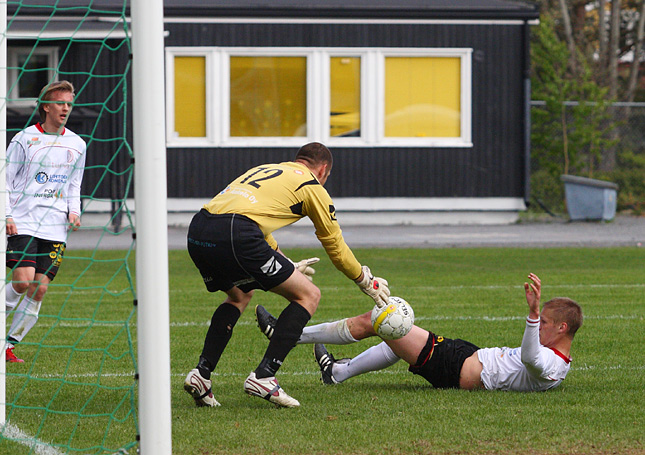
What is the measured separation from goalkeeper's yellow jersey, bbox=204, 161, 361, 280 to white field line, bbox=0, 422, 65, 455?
1.64 m

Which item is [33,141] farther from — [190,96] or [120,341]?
[190,96]

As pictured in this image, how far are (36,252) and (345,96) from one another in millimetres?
14863

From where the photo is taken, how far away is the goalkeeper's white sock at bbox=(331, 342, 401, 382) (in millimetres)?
6504

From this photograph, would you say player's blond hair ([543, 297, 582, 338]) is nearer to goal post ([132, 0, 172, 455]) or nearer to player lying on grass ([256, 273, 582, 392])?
player lying on grass ([256, 273, 582, 392])

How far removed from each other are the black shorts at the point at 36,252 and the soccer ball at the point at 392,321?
2.72 metres

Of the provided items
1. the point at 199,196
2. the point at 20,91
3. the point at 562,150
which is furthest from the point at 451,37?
the point at 20,91

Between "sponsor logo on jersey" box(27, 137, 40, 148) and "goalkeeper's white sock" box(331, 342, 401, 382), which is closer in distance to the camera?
"goalkeeper's white sock" box(331, 342, 401, 382)

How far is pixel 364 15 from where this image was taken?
21516mm

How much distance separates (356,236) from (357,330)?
12778mm

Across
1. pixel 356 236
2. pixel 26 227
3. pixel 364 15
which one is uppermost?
pixel 364 15

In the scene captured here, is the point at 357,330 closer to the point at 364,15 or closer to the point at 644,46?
the point at 364,15

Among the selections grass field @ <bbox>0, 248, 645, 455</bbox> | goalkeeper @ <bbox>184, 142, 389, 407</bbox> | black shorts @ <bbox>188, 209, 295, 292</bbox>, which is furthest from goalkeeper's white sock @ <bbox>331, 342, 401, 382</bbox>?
black shorts @ <bbox>188, 209, 295, 292</bbox>

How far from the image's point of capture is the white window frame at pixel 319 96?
21453 millimetres

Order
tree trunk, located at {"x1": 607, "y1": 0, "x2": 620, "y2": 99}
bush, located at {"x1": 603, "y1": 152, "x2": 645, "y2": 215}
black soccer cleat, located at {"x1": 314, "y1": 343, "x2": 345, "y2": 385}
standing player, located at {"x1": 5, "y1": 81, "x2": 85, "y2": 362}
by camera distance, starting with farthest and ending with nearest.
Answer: tree trunk, located at {"x1": 607, "y1": 0, "x2": 620, "y2": 99}
bush, located at {"x1": 603, "y1": 152, "x2": 645, "y2": 215}
standing player, located at {"x1": 5, "y1": 81, "x2": 85, "y2": 362}
black soccer cleat, located at {"x1": 314, "y1": 343, "x2": 345, "y2": 385}
